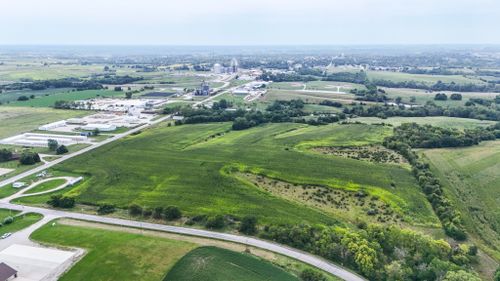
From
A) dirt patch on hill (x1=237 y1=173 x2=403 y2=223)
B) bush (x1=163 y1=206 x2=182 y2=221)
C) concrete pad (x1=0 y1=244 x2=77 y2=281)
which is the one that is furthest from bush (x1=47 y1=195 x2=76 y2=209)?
dirt patch on hill (x1=237 y1=173 x2=403 y2=223)

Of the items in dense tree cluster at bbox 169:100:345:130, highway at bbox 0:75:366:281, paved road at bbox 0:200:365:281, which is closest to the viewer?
paved road at bbox 0:200:365:281

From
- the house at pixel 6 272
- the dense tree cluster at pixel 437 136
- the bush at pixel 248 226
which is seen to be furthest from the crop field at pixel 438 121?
the house at pixel 6 272

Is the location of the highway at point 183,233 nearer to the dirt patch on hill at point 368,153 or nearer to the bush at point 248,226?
the bush at point 248,226

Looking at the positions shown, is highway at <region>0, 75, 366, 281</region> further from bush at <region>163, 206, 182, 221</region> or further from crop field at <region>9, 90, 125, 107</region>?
crop field at <region>9, 90, 125, 107</region>

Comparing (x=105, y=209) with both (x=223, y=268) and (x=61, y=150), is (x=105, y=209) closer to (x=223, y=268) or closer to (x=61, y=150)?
(x=223, y=268)

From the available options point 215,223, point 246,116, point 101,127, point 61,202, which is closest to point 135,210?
point 61,202

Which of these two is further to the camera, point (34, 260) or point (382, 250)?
point (382, 250)
